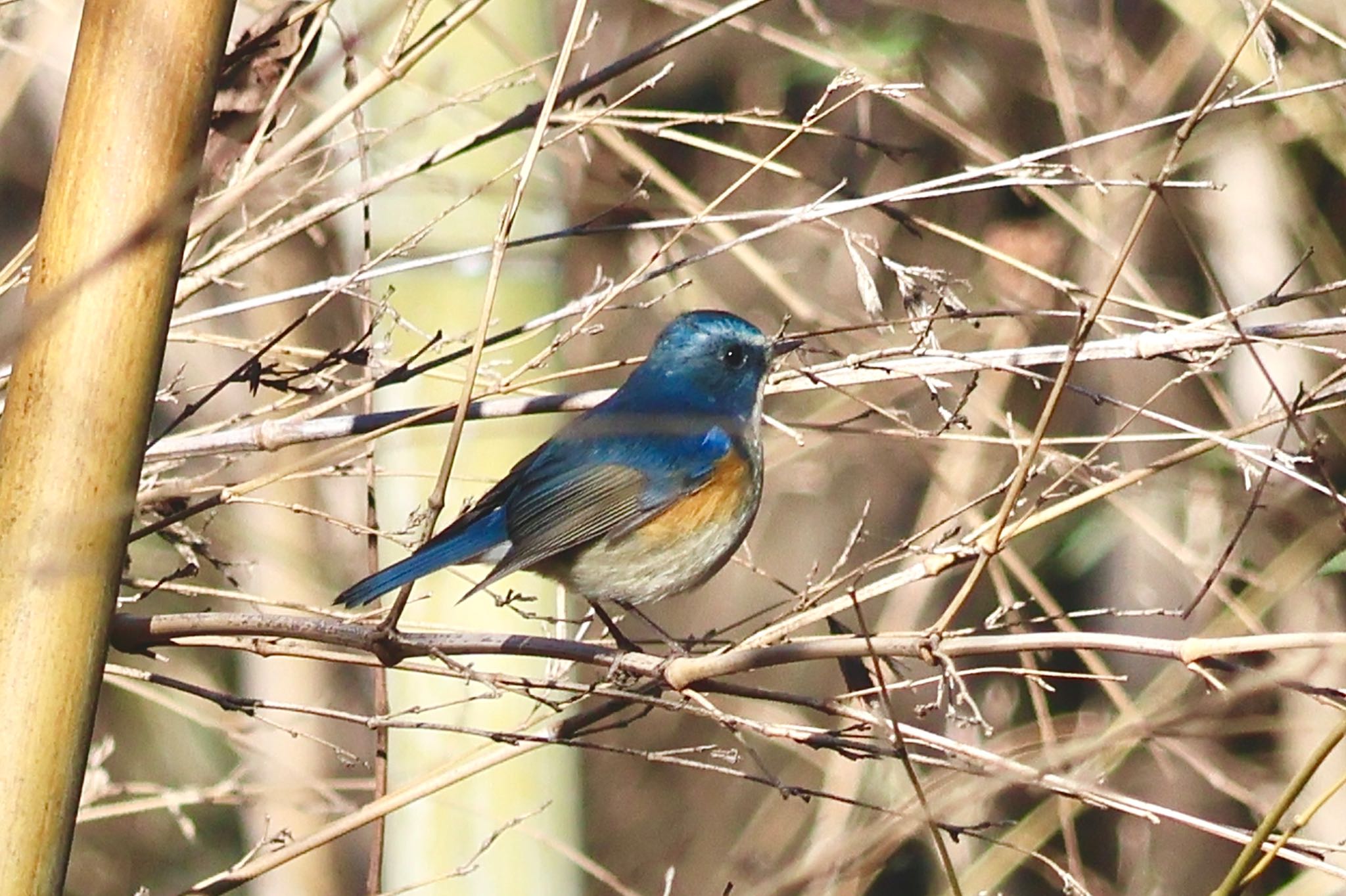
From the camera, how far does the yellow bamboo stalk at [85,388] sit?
5.68 ft

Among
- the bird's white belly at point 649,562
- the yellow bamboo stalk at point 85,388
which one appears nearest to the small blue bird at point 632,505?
the bird's white belly at point 649,562

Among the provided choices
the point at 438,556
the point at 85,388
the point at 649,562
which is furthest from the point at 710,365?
the point at 85,388

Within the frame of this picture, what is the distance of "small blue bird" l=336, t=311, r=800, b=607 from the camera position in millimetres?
3523

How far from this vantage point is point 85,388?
175cm

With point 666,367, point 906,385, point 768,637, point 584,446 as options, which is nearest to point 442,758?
point 584,446

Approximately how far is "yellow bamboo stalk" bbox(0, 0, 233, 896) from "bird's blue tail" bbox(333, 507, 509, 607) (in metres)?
0.94

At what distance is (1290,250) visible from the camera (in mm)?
5453

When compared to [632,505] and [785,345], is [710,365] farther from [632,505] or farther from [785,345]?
[785,345]

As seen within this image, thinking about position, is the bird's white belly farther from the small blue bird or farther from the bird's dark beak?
the bird's dark beak

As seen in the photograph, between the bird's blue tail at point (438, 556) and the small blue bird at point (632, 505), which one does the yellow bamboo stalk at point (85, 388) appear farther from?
the small blue bird at point (632, 505)

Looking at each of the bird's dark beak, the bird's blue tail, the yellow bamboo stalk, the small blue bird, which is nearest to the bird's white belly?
the small blue bird

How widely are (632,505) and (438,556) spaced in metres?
0.70

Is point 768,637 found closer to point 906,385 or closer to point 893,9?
point 906,385

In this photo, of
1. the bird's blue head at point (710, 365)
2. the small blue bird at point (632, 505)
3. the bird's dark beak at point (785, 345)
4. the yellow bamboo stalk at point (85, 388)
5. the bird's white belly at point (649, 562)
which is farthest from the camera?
the bird's blue head at point (710, 365)
